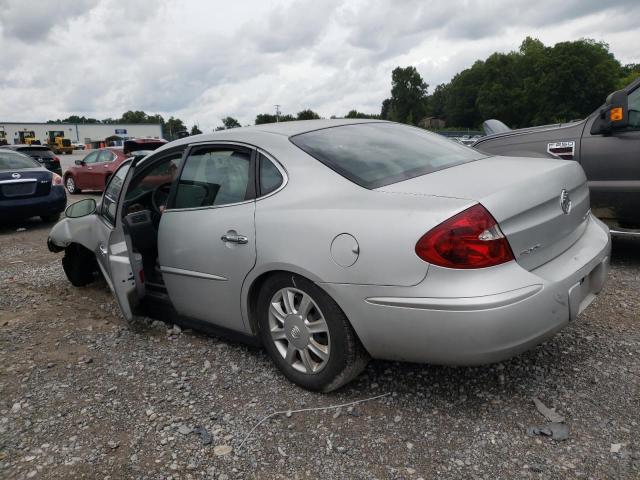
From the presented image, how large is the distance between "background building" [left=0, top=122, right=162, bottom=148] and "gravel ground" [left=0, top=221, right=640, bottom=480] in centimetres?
8869

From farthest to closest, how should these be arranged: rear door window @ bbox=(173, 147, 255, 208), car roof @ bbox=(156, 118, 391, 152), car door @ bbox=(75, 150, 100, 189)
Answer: car door @ bbox=(75, 150, 100, 189), car roof @ bbox=(156, 118, 391, 152), rear door window @ bbox=(173, 147, 255, 208)

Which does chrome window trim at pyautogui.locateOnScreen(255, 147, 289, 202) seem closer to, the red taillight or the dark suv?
the red taillight

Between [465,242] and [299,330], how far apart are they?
3.34ft

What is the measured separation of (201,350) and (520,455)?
2.09 meters

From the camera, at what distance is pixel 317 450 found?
2.33 metres

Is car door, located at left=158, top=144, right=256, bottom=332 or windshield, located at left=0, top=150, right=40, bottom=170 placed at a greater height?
windshield, located at left=0, top=150, right=40, bottom=170

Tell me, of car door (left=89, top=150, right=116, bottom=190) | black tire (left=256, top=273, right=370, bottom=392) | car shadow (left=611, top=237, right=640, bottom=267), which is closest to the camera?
black tire (left=256, top=273, right=370, bottom=392)

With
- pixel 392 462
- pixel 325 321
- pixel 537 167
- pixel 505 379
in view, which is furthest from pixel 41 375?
pixel 537 167

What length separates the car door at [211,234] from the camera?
2936 mm

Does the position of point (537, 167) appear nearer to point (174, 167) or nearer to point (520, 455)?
point (520, 455)

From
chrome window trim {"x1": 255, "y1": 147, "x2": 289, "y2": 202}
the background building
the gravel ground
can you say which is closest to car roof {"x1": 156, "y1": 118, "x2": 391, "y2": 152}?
chrome window trim {"x1": 255, "y1": 147, "x2": 289, "y2": 202}

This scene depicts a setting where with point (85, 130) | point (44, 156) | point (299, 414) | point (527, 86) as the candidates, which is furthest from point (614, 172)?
point (85, 130)

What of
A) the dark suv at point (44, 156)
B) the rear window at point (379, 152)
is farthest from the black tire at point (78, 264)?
the dark suv at point (44, 156)

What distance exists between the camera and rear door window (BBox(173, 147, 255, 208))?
3.05 m
